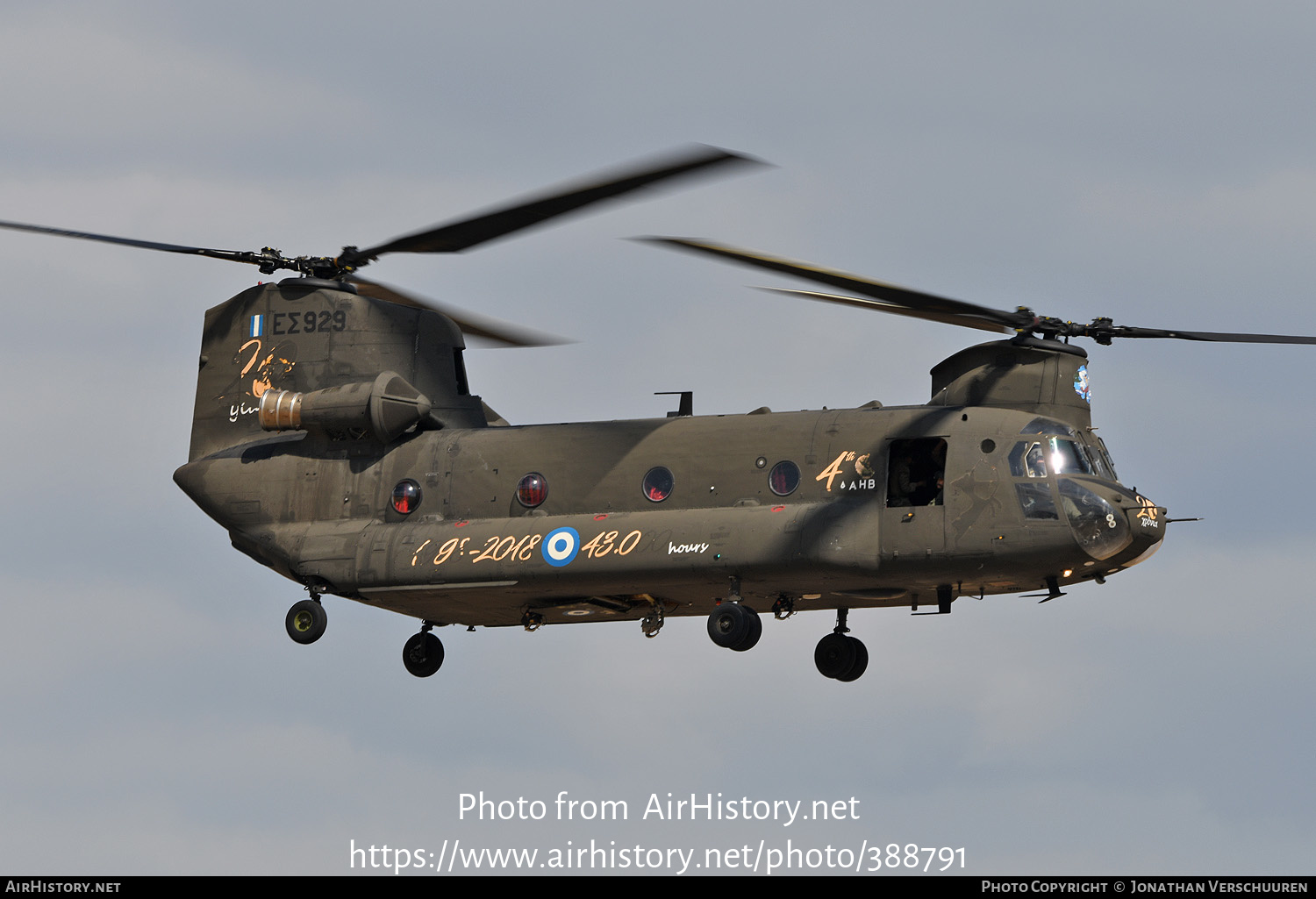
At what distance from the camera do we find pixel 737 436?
3578 cm

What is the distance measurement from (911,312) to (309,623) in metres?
11.3

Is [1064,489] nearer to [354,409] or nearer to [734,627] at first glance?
[734,627]

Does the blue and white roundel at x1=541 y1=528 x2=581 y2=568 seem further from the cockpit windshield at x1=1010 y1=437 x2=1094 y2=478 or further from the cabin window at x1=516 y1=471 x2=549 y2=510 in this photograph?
the cockpit windshield at x1=1010 y1=437 x2=1094 y2=478

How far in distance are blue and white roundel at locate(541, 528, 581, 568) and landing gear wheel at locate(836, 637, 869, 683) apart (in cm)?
512

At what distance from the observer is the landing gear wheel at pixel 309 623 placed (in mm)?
37406

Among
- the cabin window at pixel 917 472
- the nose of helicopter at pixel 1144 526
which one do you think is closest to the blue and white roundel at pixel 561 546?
the cabin window at pixel 917 472

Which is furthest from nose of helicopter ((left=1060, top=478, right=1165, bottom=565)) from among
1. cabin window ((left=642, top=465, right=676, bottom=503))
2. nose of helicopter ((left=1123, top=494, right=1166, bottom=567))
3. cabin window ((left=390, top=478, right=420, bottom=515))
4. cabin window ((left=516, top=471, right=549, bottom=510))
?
cabin window ((left=390, top=478, right=420, bottom=515))

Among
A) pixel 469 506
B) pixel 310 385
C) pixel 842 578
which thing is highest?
pixel 310 385

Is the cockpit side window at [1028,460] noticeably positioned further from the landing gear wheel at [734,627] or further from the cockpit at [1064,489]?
the landing gear wheel at [734,627]

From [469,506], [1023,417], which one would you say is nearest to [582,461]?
[469,506]

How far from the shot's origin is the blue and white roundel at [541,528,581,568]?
117 ft

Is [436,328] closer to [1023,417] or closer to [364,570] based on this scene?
[364,570]

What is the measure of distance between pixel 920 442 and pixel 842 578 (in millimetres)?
2479

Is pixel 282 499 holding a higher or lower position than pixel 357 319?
lower
